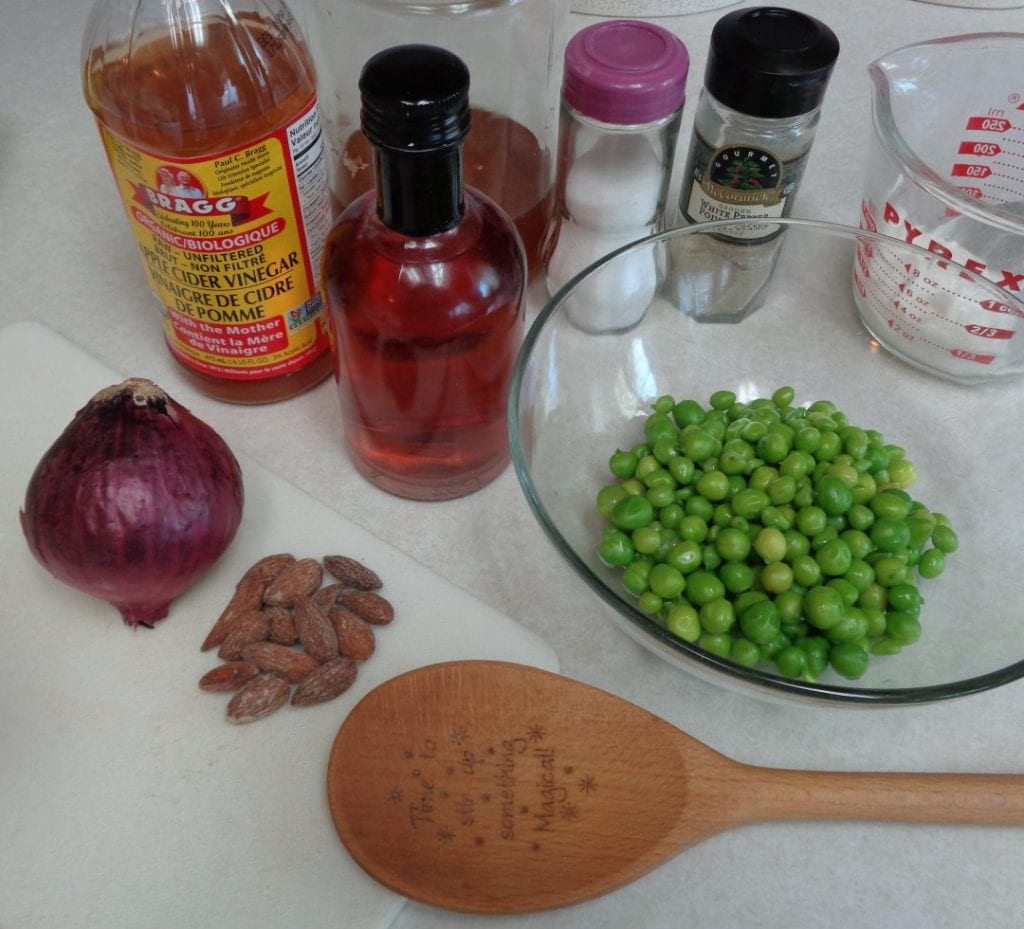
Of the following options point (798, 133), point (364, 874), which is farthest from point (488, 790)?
point (798, 133)

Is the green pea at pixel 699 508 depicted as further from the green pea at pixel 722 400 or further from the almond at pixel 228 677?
the almond at pixel 228 677

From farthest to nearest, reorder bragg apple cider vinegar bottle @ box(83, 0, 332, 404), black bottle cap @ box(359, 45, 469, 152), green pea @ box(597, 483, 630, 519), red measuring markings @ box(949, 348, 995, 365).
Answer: red measuring markings @ box(949, 348, 995, 365) < green pea @ box(597, 483, 630, 519) < bragg apple cider vinegar bottle @ box(83, 0, 332, 404) < black bottle cap @ box(359, 45, 469, 152)

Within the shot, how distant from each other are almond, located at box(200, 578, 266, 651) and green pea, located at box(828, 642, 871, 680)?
41 centimetres

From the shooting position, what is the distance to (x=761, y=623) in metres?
0.66

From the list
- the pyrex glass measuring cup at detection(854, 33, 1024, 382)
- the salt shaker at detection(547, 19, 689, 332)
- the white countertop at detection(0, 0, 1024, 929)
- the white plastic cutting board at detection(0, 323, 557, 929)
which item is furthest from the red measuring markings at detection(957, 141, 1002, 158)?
the white plastic cutting board at detection(0, 323, 557, 929)

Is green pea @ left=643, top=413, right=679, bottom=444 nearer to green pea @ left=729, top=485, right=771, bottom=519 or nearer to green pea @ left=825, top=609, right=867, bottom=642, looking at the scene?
green pea @ left=729, top=485, right=771, bottom=519

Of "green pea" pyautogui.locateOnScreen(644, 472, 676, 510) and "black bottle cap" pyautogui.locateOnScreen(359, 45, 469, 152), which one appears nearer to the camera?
"black bottle cap" pyautogui.locateOnScreen(359, 45, 469, 152)

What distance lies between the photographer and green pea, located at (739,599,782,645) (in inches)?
26.0

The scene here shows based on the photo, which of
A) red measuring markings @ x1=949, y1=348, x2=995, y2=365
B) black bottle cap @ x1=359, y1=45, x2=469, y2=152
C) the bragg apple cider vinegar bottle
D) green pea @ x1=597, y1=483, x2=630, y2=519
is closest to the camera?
black bottle cap @ x1=359, y1=45, x2=469, y2=152

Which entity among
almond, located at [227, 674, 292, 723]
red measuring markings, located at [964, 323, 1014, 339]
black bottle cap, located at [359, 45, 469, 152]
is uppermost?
black bottle cap, located at [359, 45, 469, 152]

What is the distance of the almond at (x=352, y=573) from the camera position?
0.73m

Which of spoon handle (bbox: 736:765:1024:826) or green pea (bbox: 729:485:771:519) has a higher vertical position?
green pea (bbox: 729:485:771:519)

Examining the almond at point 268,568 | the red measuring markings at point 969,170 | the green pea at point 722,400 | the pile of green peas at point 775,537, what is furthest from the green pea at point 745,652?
the red measuring markings at point 969,170

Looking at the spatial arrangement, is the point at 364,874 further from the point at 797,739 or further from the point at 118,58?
the point at 118,58
